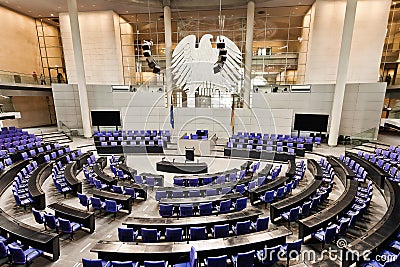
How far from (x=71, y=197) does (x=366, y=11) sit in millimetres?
24320

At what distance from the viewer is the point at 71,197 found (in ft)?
28.3

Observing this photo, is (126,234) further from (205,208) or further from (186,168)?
(186,168)

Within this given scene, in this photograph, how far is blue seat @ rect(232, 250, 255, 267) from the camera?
4230 millimetres

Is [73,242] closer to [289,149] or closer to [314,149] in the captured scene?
[289,149]

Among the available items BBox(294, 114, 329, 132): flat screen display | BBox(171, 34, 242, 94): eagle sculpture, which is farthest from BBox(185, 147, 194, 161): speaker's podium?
BBox(294, 114, 329, 132): flat screen display

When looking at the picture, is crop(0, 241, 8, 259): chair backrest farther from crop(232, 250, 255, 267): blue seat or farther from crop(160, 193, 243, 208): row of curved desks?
crop(232, 250, 255, 267): blue seat

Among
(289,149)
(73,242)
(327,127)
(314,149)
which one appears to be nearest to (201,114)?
(289,149)

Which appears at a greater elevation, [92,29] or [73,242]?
[92,29]

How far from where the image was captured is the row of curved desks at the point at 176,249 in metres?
4.41

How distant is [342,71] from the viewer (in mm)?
A: 15188

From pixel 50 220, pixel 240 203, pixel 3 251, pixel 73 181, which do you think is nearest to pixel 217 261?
pixel 240 203

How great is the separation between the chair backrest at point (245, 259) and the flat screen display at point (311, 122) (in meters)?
16.0

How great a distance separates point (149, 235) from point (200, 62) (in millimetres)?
10124

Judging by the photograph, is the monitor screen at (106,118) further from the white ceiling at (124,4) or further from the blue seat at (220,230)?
the blue seat at (220,230)
